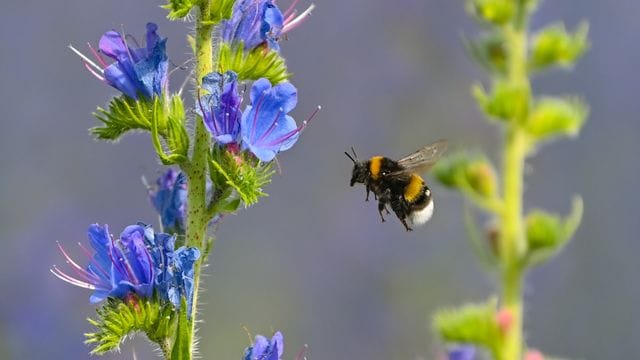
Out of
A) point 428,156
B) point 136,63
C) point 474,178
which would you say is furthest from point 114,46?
point 428,156

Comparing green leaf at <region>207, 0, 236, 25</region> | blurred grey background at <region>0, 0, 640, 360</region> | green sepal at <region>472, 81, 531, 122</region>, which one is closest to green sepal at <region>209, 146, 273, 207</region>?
green leaf at <region>207, 0, 236, 25</region>

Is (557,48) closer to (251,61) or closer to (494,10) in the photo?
(494,10)

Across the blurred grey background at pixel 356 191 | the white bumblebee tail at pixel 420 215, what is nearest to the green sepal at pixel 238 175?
the white bumblebee tail at pixel 420 215

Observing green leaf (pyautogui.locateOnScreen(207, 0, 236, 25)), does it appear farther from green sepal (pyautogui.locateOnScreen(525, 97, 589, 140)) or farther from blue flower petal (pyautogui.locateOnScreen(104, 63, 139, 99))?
green sepal (pyautogui.locateOnScreen(525, 97, 589, 140))

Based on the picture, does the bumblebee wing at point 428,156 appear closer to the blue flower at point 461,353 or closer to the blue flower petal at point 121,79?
the blue flower at point 461,353

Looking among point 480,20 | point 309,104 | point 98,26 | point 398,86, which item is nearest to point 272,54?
point 480,20
